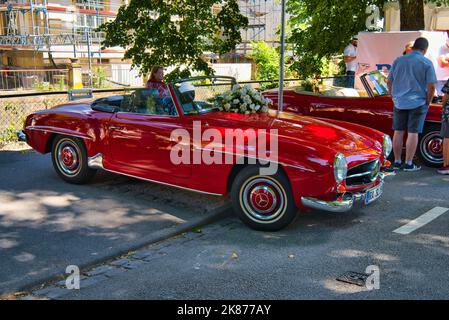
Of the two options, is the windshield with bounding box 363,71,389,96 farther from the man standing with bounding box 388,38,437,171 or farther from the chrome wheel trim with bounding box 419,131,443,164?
the chrome wheel trim with bounding box 419,131,443,164

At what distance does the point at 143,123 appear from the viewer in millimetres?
5840

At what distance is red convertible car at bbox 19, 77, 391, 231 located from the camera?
4785mm

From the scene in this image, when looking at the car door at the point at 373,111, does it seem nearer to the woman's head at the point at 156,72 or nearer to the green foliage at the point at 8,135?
the woman's head at the point at 156,72

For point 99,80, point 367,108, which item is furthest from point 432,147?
point 99,80

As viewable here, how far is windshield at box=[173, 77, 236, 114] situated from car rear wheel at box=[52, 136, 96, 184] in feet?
5.51

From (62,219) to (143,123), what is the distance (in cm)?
144

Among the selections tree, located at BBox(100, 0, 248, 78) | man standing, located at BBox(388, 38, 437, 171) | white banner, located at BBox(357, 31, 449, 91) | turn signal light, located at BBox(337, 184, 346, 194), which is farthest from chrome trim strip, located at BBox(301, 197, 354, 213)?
white banner, located at BBox(357, 31, 449, 91)

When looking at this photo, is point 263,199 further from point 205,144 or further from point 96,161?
point 96,161

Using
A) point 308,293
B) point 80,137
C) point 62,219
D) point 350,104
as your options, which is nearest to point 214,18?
point 350,104

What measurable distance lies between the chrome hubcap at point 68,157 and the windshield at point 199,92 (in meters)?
1.81

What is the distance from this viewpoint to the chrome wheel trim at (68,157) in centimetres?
667
